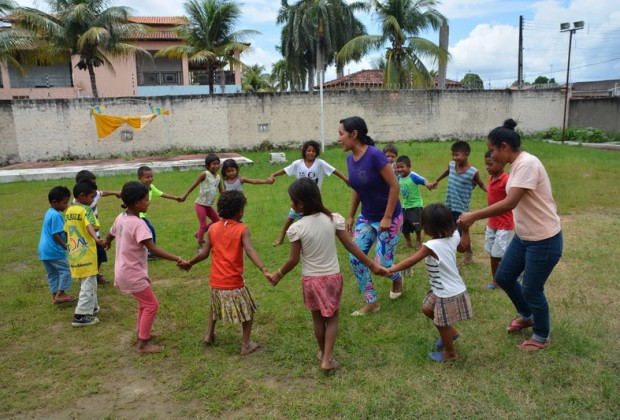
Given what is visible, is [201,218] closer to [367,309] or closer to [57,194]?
[57,194]

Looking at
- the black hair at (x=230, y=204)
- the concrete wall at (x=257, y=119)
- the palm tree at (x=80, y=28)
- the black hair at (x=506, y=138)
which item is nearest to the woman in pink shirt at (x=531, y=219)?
the black hair at (x=506, y=138)

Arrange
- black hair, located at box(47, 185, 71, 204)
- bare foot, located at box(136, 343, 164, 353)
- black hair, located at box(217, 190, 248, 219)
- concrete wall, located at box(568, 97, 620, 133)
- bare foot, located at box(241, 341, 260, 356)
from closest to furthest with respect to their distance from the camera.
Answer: black hair, located at box(217, 190, 248, 219)
bare foot, located at box(241, 341, 260, 356)
bare foot, located at box(136, 343, 164, 353)
black hair, located at box(47, 185, 71, 204)
concrete wall, located at box(568, 97, 620, 133)

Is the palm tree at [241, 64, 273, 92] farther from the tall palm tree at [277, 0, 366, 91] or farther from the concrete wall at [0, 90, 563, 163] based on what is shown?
the concrete wall at [0, 90, 563, 163]

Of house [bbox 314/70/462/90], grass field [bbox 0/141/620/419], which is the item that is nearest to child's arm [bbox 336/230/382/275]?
grass field [bbox 0/141/620/419]

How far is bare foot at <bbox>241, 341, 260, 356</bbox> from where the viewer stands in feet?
12.5


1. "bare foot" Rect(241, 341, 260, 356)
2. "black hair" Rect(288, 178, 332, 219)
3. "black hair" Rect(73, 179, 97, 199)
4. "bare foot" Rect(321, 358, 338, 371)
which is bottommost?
"bare foot" Rect(241, 341, 260, 356)

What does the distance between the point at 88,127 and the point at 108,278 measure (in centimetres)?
1571

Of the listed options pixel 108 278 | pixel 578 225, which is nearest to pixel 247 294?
pixel 108 278

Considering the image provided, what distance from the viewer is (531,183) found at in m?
3.35

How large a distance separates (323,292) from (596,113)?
88.1 ft

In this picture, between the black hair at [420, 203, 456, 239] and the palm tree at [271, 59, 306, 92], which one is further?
the palm tree at [271, 59, 306, 92]

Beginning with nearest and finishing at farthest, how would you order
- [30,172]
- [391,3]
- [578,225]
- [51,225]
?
[51,225] → [578,225] → [30,172] → [391,3]

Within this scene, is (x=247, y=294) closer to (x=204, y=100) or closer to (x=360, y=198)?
(x=360, y=198)

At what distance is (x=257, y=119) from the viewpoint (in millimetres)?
21188
